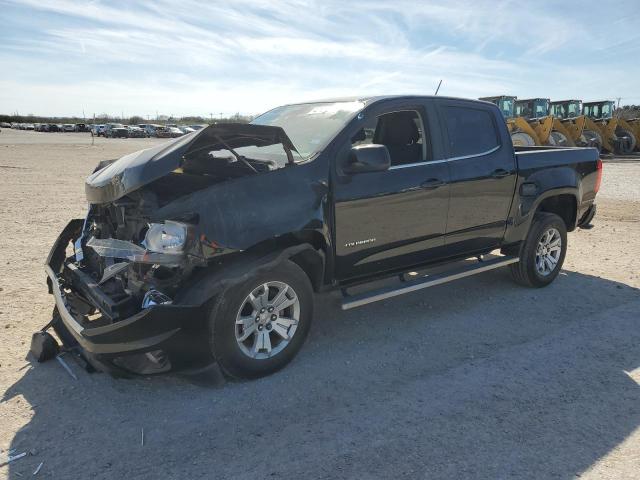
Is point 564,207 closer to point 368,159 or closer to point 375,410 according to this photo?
point 368,159

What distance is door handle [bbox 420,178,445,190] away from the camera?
4.51 meters

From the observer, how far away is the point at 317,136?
423cm

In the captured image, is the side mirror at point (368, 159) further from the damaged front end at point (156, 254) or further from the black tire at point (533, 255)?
the black tire at point (533, 255)

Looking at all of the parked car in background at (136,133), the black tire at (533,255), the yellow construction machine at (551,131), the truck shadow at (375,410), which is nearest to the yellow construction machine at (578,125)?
the yellow construction machine at (551,131)

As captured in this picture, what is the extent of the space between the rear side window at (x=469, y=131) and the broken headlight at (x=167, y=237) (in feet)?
8.92

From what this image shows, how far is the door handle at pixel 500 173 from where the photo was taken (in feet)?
16.8

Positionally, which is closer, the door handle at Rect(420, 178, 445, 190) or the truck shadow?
the truck shadow

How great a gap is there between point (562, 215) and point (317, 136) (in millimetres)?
3547

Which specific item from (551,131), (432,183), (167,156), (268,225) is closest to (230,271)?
(268,225)

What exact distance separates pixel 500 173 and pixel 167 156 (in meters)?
3.29

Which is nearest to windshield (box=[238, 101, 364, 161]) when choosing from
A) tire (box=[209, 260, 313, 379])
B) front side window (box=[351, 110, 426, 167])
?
front side window (box=[351, 110, 426, 167])

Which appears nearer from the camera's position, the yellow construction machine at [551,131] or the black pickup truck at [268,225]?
the black pickup truck at [268,225]

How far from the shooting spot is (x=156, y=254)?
3.28 metres

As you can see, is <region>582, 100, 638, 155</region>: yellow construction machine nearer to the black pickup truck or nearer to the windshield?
the black pickup truck
